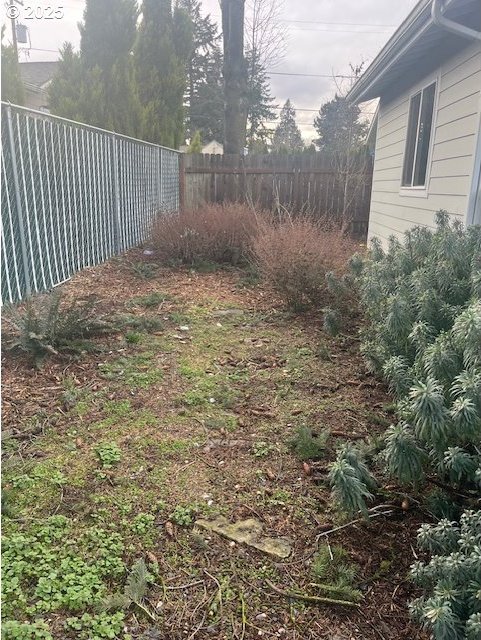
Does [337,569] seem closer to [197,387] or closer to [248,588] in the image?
[248,588]

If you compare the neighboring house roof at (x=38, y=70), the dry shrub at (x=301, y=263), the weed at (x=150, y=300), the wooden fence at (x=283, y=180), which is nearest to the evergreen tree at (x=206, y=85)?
the neighboring house roof at (x=38, y=70)

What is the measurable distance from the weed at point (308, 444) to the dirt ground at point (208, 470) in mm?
61

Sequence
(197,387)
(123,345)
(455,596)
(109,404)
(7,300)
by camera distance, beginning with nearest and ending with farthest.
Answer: (455,596), (109,404), (197,387), (123,345), (7,300)

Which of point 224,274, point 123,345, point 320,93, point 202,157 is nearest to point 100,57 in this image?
point 202,157

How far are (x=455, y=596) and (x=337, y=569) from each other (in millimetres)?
569

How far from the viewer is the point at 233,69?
12.9 meters

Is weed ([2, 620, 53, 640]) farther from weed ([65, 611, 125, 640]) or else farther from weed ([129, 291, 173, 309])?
weed ([129, 291, 173, 309])

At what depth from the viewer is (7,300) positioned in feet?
15.2

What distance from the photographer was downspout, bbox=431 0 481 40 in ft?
13.4

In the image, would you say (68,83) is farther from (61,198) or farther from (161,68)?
(61,198)

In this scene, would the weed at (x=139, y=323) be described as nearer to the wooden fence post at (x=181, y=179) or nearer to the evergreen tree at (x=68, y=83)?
the wooden fence post at (x=181, y=179)

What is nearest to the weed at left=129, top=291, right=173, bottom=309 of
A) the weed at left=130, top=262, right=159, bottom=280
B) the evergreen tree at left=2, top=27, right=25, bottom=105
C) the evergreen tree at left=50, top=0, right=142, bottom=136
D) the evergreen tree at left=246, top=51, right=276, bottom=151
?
the weed at left=130, top=262, right=159, bottom=280

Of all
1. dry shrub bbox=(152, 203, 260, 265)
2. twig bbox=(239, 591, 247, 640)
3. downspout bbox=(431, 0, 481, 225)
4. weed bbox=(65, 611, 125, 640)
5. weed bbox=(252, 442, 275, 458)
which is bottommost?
twig bbox=(239, 591, 247, 640)

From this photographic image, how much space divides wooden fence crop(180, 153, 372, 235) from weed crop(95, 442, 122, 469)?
9885 millimetres
